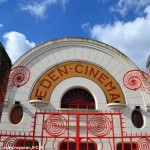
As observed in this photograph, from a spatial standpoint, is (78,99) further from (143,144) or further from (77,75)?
(143,144)

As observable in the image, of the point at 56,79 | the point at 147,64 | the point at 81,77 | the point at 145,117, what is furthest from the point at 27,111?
the point at 147,64

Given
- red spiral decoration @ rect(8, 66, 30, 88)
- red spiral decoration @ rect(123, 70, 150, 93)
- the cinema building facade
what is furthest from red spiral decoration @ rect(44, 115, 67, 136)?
red spiral decoration @ rect(123, 70, 150, 93)

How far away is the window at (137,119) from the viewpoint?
13505 mm

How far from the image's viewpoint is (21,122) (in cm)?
1286

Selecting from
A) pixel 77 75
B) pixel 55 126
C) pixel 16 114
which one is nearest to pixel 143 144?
pixel 55 126

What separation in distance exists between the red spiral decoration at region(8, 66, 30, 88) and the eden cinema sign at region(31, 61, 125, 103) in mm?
753

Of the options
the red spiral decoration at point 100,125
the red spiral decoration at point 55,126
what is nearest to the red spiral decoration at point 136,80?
the red spiral decoration at point 100,125

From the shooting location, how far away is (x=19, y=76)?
548 inches

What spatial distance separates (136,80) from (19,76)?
6.84m

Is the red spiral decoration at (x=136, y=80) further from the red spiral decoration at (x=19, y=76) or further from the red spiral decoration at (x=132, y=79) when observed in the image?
the red spiral decoration at (x=19, y=76)

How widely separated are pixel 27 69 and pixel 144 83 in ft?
22.7

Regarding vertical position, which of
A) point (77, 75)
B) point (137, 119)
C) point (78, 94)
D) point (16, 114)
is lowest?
point (137, 119)

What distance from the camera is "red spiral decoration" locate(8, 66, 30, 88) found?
540 inches

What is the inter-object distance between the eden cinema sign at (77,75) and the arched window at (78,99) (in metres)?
0.86
